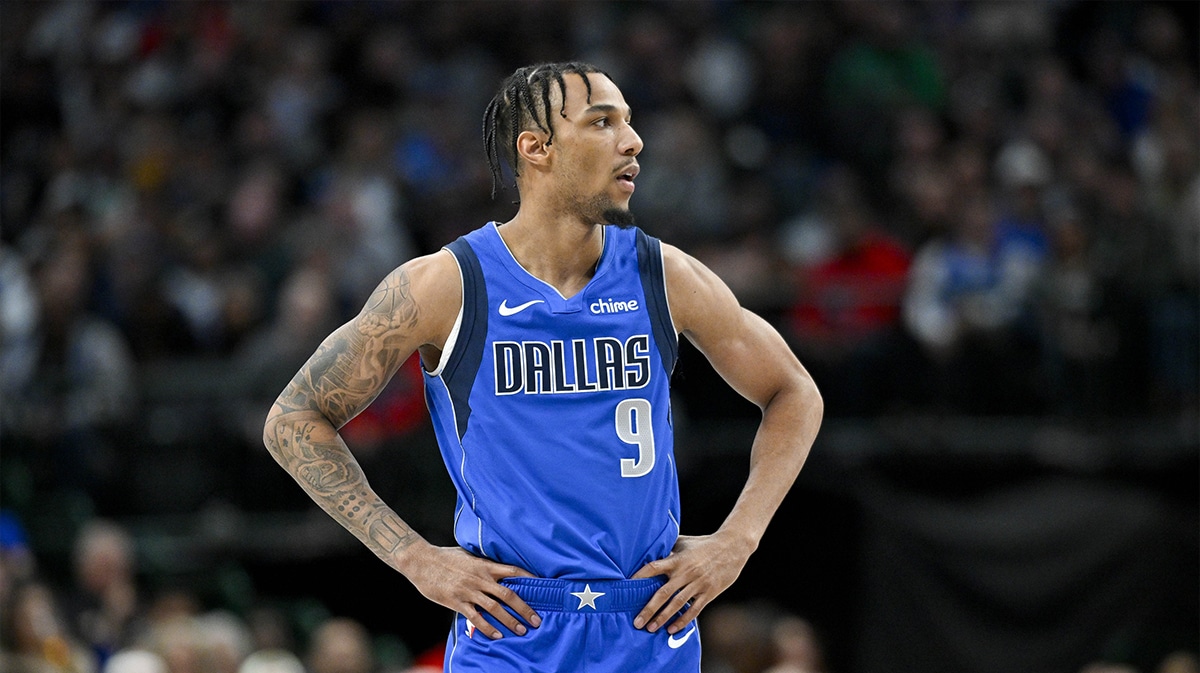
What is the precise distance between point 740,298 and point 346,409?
6.56 meters

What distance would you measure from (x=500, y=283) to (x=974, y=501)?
21.5ft

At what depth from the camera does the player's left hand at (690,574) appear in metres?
4.32

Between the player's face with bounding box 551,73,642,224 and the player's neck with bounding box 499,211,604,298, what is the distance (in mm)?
102

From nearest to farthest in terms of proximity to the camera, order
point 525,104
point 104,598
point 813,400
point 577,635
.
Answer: point 577,635, point 525,104, point 813,400, point 104,598

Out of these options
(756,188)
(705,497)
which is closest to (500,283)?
(705,497)

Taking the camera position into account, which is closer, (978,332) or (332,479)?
(332,479)

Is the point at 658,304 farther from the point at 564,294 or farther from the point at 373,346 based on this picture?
the point at 373,346

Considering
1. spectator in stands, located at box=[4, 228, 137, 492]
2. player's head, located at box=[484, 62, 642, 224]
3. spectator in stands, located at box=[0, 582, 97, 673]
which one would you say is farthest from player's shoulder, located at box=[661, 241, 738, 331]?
spectator in stands, located at box=[4, 228, 137, 492]

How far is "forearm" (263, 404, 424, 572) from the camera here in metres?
4.39

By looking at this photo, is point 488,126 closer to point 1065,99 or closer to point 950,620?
point 950,620

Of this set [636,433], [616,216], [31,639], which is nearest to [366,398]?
[636,433]

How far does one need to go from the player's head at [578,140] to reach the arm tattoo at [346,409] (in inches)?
20.1

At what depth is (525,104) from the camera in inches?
180

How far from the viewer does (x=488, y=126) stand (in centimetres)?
478
